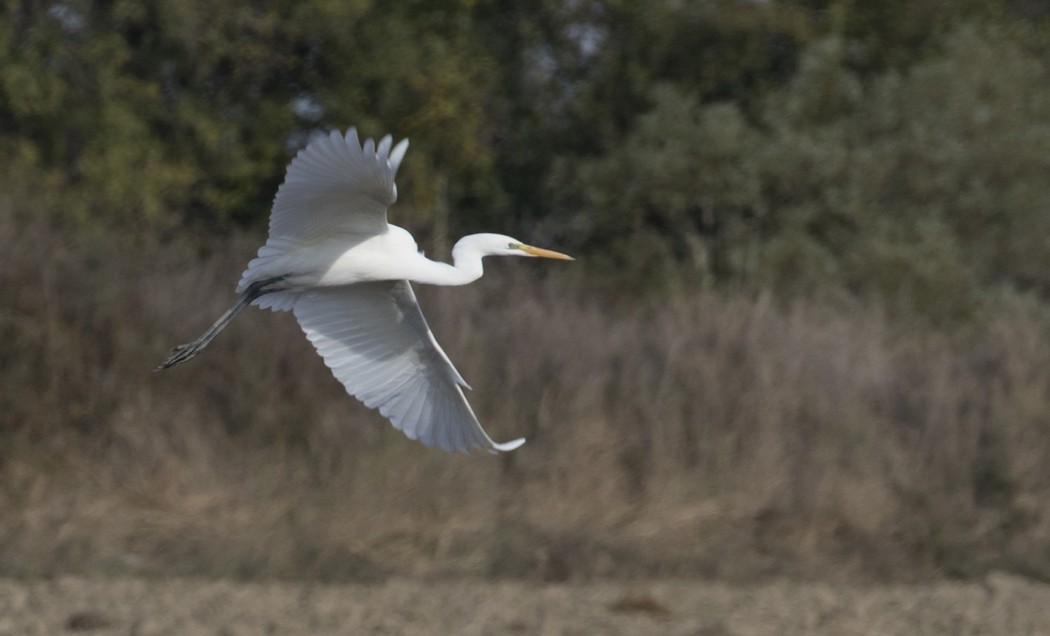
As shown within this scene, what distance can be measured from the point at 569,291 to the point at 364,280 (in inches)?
284

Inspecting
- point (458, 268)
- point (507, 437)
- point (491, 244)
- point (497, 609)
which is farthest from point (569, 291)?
point (458, 268)

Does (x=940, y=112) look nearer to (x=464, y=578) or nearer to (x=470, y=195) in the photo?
(x=470, y=195)

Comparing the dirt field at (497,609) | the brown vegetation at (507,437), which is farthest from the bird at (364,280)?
the brown vegetation at (507,437)

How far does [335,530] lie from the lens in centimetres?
986

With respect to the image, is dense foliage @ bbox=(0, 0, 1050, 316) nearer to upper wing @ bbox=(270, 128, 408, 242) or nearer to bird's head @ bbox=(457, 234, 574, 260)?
bird's head @ bbox=(457, 234, 574, 260)

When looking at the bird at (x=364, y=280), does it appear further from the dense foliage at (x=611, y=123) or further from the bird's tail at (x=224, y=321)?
the dense foliage at (x=611, y=123)

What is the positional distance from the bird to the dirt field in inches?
82.2

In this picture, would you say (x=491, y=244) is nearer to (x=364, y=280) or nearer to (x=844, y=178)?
(x=364, y=280)

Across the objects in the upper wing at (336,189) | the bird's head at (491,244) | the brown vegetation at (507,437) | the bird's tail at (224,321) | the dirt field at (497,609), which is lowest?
the dirt field at (497,609)

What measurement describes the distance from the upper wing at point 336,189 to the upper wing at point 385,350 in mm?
609

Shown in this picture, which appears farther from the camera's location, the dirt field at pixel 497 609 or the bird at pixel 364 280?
the dirt field at pixel 497 609

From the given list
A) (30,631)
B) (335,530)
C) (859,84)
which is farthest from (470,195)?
(30,631)

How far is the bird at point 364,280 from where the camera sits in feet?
17.5

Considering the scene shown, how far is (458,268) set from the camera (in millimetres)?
5926
